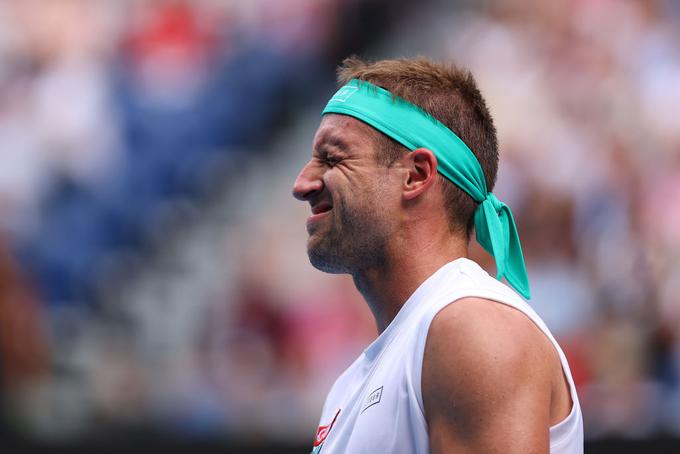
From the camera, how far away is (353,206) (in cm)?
296

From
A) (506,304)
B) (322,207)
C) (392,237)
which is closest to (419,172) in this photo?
(392,237)

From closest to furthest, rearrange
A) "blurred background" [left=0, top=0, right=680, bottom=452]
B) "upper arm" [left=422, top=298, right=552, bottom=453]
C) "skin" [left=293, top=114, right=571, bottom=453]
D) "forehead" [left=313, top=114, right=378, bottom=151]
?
"upper arm" [left=422, top=298, right=552, bottom=453]
"skin" [left=293, top=114, right=571, bottom=453]
"forehead" [left=313, top=114, right=378, bottom=151]
"blurred background" [left=0, top=0, right=680, bottom=452]

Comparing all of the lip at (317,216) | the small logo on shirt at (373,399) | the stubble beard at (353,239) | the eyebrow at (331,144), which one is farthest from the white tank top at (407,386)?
the eyebrow at (331,144)

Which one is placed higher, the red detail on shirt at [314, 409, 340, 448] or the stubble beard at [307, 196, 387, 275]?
the stubble beard at [307, 196, 387, 275]

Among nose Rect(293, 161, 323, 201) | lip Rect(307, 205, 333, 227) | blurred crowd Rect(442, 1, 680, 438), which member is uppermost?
blurred crowd Rect(442, 1, 680, 438)

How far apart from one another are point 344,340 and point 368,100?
361cm

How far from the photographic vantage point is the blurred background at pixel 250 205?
641 centimetres

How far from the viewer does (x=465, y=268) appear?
277 centimetres

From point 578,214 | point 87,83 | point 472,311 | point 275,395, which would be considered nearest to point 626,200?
point 578,214

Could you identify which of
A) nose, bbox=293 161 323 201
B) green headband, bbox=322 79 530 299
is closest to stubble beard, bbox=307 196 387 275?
nose, bbox=293 161 323 201

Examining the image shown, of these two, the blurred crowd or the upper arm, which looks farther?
the blurred crowd

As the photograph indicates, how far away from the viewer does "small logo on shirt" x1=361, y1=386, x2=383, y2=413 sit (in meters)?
2.55

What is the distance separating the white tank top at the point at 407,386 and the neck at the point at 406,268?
8 cm

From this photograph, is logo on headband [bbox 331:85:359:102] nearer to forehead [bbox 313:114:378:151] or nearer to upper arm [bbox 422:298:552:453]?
forehead [bbox 313:114:378:151]
